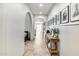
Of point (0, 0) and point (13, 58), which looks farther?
point (0, 0)

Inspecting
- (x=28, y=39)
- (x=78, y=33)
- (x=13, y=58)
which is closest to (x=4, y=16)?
(x=13, y=58)

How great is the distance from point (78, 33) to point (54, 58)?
1.03 meters

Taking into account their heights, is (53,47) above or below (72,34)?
below

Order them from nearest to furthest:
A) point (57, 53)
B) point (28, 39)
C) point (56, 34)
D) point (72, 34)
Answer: point (72, 34), point (57, 53), point (56, 34), point (28, 39)

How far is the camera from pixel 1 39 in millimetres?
2143

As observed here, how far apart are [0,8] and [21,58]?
1.18 m

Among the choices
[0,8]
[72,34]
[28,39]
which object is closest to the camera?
[0,8]

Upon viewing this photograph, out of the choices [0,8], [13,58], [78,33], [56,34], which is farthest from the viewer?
[56,34]

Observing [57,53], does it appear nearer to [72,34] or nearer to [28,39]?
[72,34]

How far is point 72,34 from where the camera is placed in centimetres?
257

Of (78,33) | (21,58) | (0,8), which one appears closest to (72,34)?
(78,33)

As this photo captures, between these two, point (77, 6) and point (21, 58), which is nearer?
point (21, 58)

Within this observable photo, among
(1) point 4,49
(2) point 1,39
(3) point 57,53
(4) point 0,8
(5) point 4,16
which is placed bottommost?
(3) point 57,53

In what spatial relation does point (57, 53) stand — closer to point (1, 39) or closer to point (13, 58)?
point (1, 39)
